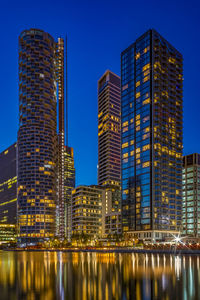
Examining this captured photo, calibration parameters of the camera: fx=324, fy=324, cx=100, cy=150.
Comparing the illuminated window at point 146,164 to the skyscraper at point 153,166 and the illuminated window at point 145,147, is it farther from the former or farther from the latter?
the illuminated window at point 145,147

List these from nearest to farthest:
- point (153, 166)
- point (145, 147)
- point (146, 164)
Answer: point (153, 166), point (146, 164), point (145, 147)

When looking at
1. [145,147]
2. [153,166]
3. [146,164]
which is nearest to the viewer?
[153,166]

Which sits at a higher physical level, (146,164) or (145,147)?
(145,147)

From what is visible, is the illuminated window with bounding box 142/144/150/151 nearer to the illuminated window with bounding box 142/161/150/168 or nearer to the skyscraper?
the skyscraper

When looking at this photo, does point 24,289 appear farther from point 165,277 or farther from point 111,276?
point 165,277

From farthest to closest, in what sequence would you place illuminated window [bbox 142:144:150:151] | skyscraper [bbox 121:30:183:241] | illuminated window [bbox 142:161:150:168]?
1. illuminated window [bbox 142:144:150:151]
2. illuminated window [bbox 142:161:150:168]
3. skyscraper [bbox 121:30:183:241]

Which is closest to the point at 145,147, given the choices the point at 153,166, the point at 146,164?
the point at 146,164

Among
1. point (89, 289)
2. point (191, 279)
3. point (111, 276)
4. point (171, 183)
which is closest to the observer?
point (89, 289)

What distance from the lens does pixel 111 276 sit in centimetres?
4956

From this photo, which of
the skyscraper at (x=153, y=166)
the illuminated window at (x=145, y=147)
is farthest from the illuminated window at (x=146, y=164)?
the illuminated window at (x=145, y=147)

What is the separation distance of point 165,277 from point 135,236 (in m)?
140

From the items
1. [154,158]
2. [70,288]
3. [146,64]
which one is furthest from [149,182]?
[70,288]

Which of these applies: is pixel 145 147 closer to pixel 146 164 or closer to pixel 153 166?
pixel 146 164

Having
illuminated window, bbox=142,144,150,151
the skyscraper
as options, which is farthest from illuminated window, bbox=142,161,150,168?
illuminated window, bbox=142,144,150,151
